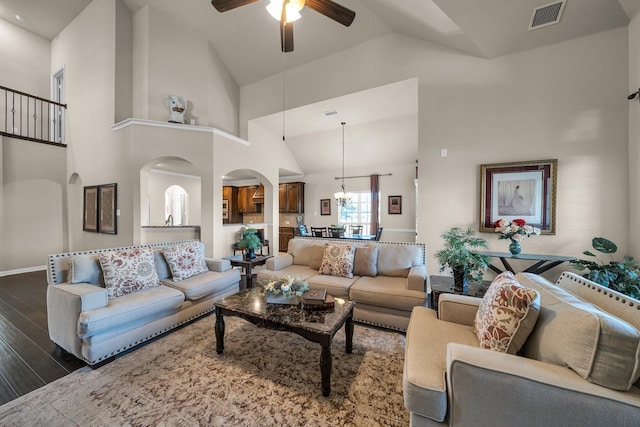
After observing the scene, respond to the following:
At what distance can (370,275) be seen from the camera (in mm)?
3143

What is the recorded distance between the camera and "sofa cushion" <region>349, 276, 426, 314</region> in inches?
98.7

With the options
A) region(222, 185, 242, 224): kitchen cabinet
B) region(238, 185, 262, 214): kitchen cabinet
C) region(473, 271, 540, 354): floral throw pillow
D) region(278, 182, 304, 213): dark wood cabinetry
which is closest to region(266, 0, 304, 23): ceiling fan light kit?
region(473, 271, 540, 354): floral throw pillow

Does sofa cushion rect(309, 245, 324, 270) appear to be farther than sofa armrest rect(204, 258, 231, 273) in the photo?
Yes

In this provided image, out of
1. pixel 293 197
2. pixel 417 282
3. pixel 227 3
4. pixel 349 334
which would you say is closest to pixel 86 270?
pixel 349 334

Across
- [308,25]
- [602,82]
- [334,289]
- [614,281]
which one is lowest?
[334,289]

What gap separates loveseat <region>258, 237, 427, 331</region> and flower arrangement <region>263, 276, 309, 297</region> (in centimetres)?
60

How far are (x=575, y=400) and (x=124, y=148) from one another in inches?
237

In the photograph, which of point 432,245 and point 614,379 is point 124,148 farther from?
point 614,379

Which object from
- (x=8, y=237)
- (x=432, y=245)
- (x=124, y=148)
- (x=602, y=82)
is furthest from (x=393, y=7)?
(x=8, y=237)

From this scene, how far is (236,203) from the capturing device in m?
9.17

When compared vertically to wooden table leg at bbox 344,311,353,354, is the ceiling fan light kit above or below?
above

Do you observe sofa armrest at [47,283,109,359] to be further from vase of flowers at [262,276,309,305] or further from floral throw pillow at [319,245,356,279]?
floral throw pillow at [319,245,356,279]

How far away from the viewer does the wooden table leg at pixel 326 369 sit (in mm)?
1704

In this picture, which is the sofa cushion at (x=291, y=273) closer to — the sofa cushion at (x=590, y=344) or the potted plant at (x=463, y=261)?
the potted plant at (x=463, y=261)
